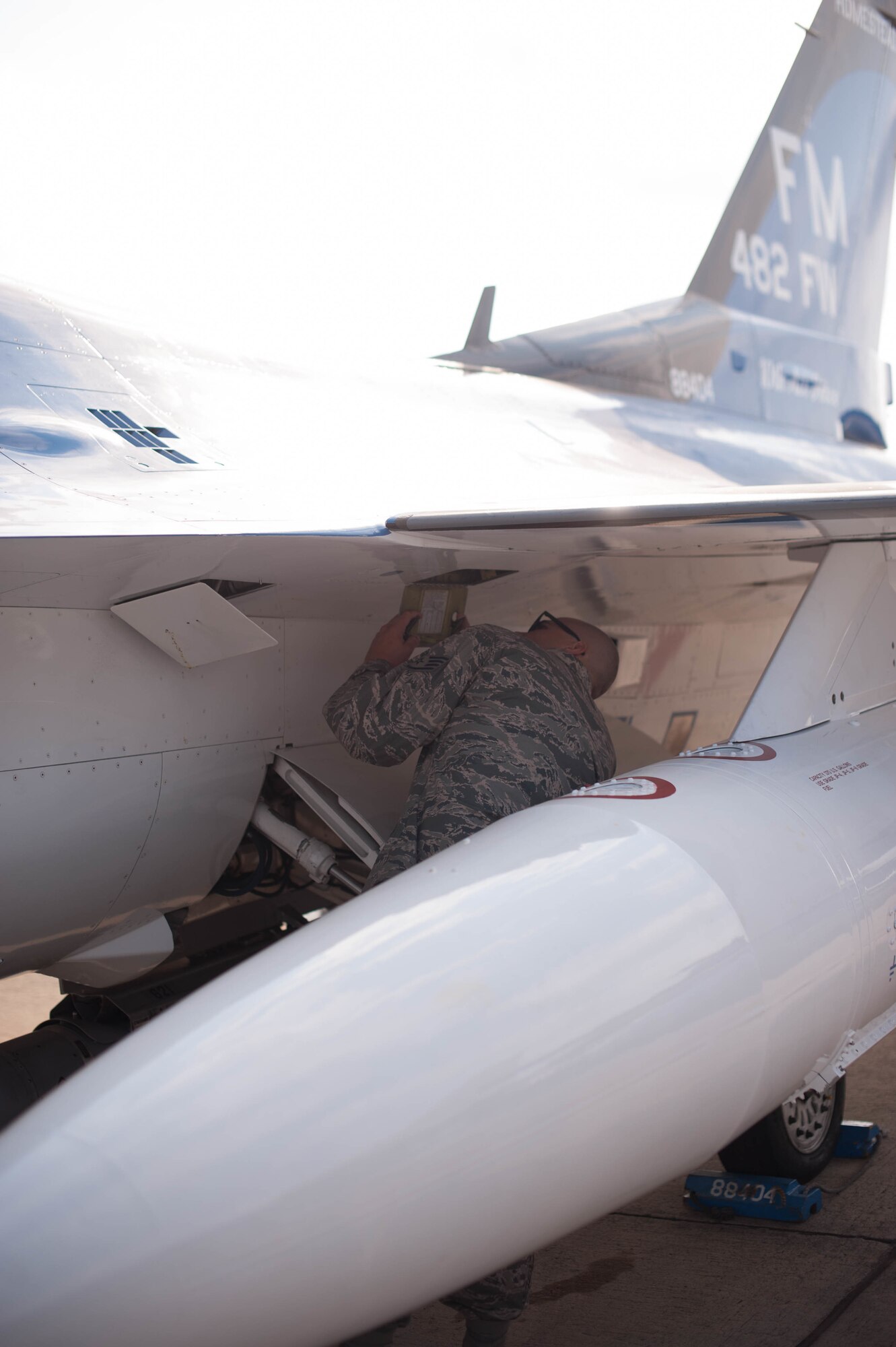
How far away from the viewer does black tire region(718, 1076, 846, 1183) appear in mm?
3342

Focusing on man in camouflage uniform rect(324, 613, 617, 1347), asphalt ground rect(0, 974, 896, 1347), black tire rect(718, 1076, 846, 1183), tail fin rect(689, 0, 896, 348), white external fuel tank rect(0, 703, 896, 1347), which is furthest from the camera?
tail fin rect(689, 0, 896, 348)

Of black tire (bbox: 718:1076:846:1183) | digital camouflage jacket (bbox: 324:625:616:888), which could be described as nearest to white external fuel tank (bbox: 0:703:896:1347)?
digital camouflage jacket (bbox: 324:625:616:888)

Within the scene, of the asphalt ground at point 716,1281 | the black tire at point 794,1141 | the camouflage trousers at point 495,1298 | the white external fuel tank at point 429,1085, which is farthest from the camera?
the black tire at point 794,1141

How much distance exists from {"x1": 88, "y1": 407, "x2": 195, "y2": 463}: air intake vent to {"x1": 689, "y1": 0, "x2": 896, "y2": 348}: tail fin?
4667 millimetres

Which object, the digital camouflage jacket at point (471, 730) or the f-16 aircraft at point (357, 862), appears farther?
the digital camouflage jacket at point (471, 730)

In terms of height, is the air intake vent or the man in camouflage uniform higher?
the air intake vent

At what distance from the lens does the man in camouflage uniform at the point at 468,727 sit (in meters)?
2.92

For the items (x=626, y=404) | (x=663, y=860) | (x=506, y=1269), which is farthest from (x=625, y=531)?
(x=626, y=404)

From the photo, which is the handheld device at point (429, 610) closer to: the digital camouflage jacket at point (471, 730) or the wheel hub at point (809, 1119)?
the digital camouflage jacket at point (471, 730)

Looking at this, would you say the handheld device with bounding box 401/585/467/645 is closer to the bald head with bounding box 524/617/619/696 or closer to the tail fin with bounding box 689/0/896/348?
the bald head with bounding box 524/617/619/696

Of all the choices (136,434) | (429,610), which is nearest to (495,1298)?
(429,610)

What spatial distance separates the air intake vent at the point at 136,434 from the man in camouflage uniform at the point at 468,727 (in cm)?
77

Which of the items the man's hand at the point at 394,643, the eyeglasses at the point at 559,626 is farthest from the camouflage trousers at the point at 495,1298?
the eyeglasses at the point at 559,626

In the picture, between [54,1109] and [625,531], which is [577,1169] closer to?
[54,1109]
